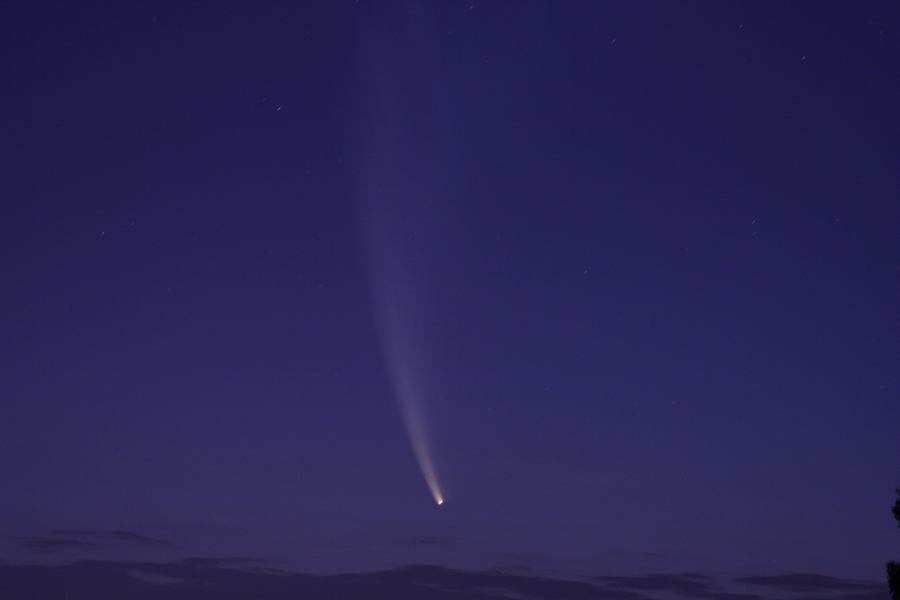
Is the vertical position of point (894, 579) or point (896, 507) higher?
point (896, 507)

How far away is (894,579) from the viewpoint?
24.6 metres

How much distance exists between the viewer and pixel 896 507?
24688mm

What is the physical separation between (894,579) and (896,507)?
324cm
